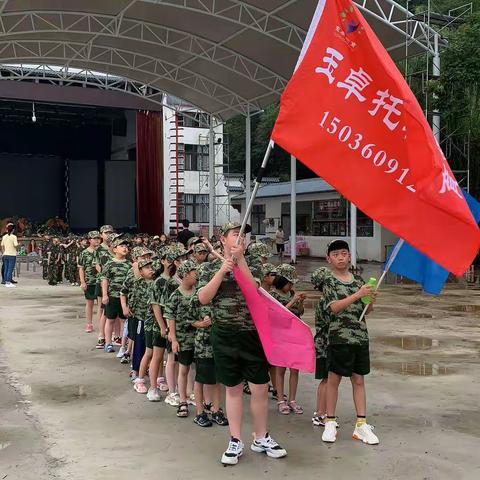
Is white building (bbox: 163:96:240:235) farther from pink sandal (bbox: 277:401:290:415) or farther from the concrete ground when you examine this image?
pink sandal (bbox: 277:401:290:415)

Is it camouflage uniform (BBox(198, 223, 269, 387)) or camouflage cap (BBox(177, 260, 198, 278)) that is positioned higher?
camouflage cap (BBox(177, 260, 198, 278))

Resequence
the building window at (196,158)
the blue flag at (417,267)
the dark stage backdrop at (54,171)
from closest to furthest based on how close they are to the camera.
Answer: the blue flag at (417,267) → the building window at (196,158) → the dark stage backdrop at (54,171)

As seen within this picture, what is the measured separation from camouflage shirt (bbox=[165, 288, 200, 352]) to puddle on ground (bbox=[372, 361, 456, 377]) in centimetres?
281

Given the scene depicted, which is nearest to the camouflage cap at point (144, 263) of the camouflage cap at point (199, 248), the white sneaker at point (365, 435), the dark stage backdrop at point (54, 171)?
the camouflage cap at point (199, 248)

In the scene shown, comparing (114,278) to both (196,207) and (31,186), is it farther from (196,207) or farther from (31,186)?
(31,186)

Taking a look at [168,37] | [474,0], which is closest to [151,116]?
[168,37]

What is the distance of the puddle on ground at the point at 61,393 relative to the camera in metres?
6.02

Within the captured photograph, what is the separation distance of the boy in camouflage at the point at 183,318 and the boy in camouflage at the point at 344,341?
1159 millimetres

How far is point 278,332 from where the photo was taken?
4.36 metres

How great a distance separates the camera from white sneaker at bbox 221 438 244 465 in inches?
169

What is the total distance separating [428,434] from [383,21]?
11276 millimetres

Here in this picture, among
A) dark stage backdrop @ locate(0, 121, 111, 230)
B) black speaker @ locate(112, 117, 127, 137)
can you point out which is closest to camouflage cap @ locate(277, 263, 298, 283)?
black speaker @ locate(112, 117, 127, 137)

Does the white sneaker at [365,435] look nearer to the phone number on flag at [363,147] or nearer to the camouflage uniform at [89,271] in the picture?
the phone number on flag at [363,147]

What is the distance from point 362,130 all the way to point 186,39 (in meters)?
14.5
